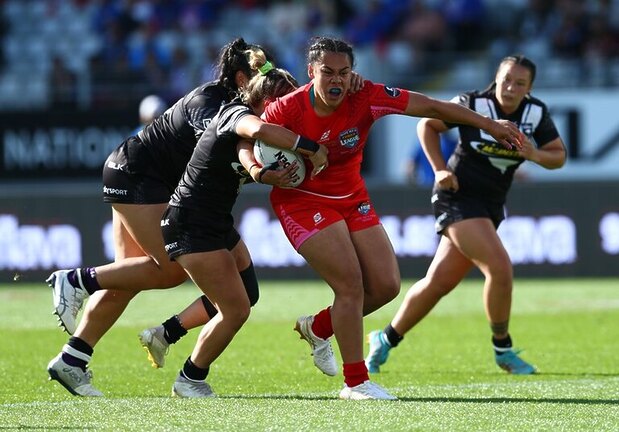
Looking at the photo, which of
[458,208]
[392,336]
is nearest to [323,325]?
[392,336]

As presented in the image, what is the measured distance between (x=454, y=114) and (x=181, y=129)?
159cm

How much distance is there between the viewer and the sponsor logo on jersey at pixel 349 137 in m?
6.76

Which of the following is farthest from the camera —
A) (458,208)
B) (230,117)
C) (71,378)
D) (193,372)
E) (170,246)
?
(458,208)

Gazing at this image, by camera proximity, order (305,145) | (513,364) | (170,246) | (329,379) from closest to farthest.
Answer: (305,145) < (170,246) < (329,379) < (513,364)

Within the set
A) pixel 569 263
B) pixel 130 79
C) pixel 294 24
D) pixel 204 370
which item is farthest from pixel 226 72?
pixel 294 24

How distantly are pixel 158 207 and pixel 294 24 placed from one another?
44.6 ft

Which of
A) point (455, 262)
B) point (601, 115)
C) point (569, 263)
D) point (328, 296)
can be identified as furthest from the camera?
point (601, 115)

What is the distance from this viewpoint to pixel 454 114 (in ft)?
22.4

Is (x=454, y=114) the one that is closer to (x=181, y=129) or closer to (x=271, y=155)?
(x=271, y=155)

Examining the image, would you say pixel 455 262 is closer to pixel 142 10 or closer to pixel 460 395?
pixel 460 395

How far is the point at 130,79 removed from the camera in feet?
63.0

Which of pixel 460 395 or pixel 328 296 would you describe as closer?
pixel 460 395

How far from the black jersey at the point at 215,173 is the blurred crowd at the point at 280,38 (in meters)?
11.6

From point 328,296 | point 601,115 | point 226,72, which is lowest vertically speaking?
point 328,296
